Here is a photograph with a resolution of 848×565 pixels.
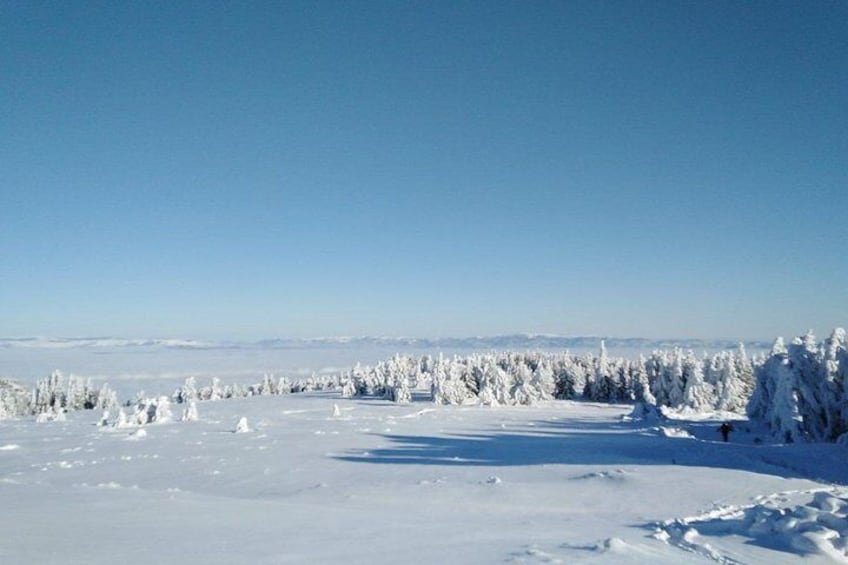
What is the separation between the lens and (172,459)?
32406mm

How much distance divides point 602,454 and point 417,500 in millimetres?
16577

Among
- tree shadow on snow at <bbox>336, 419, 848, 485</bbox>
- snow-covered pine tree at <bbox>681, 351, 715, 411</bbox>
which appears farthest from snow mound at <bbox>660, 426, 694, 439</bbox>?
snow-covered pine tree at <bbox>681, 351, 715, 411</bbox>

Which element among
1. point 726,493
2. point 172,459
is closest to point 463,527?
point 726,493

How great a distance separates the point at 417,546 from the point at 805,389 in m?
47.9

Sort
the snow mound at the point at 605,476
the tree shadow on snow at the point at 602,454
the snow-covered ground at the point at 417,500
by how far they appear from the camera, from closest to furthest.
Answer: the snow-covered ground at the point at 417,500
the snow mound at the point at 605,476
the tree shadow on snow at the point at 602,454

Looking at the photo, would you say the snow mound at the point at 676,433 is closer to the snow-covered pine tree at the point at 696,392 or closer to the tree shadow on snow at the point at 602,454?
the tree shadow on snow at the point at 602,454

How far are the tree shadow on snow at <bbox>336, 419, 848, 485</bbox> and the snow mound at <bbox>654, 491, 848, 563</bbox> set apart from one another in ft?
45.3

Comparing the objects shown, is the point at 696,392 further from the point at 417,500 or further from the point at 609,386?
the point at 417,500

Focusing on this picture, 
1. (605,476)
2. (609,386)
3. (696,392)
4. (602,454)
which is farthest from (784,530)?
(609,386)

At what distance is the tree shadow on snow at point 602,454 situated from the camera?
28.6 meters

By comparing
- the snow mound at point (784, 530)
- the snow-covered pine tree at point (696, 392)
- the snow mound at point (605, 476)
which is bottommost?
the snow-covered pine tree at point (696, 392)

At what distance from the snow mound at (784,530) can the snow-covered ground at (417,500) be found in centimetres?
4

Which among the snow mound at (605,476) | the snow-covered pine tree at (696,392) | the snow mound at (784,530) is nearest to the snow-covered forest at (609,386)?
the snow-covered pine tree at (696,392)

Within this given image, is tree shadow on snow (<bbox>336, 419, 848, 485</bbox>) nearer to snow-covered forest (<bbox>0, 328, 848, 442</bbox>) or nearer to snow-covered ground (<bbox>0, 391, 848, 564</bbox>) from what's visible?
snow-covered ground (<bbox>0, 391, 848, 564</bbox>)
